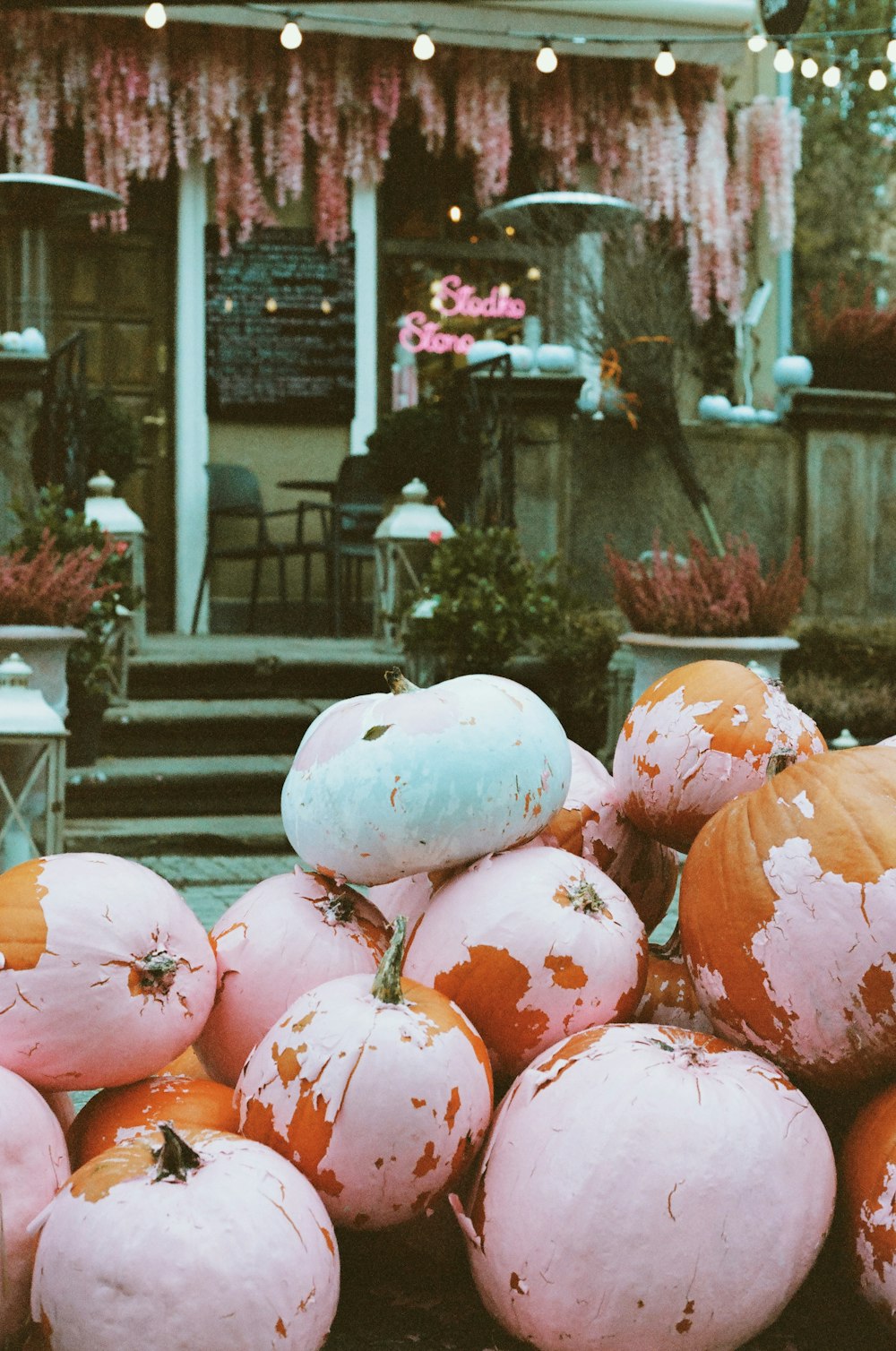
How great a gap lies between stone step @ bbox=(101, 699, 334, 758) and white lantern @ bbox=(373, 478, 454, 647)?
49.3 inches

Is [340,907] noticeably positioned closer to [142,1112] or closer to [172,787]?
[142,1112]

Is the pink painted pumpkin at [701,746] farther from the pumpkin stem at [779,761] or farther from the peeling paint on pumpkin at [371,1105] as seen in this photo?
the peeling paint on pumpkin at [371,1105]

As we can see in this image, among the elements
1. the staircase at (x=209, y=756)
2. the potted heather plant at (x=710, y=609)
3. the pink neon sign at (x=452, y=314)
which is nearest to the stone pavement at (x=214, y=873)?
the staircase at (x=209, y=756)

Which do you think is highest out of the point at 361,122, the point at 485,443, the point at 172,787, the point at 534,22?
the point at 534,22

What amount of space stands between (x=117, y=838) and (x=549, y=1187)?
15.7ft

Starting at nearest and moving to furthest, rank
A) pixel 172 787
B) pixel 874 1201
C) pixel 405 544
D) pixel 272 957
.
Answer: pixel 874 1201 < pixel 272 957 < pixel 172 787 < pixel 405 544

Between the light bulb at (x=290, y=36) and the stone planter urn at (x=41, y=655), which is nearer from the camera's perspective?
the stone planter urn at (x=41, y=655)

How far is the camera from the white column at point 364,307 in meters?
10.9

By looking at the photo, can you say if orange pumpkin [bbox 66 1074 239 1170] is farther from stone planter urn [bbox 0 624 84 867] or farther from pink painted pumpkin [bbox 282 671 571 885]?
stone planter urn [bbox 0 624 84 867]

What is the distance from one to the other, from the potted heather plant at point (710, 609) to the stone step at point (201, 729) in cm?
191

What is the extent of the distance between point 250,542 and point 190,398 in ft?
3.71

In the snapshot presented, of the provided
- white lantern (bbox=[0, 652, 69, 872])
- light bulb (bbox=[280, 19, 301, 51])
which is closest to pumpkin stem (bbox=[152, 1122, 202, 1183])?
white lantern (bbox=[0, 652, 69, 872])

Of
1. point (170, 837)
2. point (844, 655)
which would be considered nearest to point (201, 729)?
point (170, 837)

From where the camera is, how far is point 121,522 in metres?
8.36
